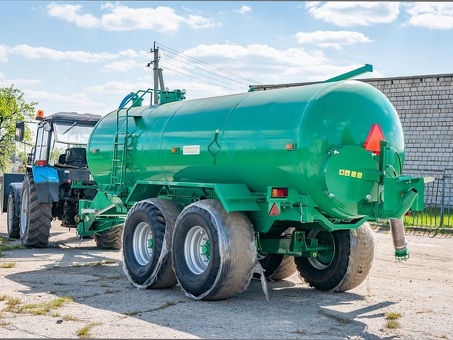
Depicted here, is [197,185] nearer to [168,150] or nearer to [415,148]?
[168,150]

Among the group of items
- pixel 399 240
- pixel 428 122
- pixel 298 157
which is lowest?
pixel 399 240

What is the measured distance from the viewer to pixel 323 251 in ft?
30.5

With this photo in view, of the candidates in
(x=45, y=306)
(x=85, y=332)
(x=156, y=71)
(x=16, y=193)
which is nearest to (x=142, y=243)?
(x=45, y=306)

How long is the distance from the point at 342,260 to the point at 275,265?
1.30 meters

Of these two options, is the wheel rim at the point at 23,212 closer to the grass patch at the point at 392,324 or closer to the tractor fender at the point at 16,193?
the tractor fender at the point at 16,193

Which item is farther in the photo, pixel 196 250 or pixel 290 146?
pixel 196 250

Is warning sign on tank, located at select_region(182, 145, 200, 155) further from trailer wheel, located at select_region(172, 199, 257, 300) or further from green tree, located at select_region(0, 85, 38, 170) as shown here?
green tree, located at select_region(0, 85, 38, 170)

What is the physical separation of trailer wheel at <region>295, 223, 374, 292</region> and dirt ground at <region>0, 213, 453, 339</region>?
20 cm

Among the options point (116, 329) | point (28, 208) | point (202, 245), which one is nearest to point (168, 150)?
point (202, 245)

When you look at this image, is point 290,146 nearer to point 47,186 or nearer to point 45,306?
point 45,306

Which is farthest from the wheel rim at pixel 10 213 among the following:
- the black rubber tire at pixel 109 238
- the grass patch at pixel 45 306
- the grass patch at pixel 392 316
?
the grass patch at pixel 392 316

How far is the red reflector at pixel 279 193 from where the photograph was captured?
25.9ft

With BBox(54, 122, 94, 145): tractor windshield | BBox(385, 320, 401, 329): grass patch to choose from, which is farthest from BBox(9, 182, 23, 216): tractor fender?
BBox(385, 320, 401, 329): grass patch

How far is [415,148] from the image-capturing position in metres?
24.0
